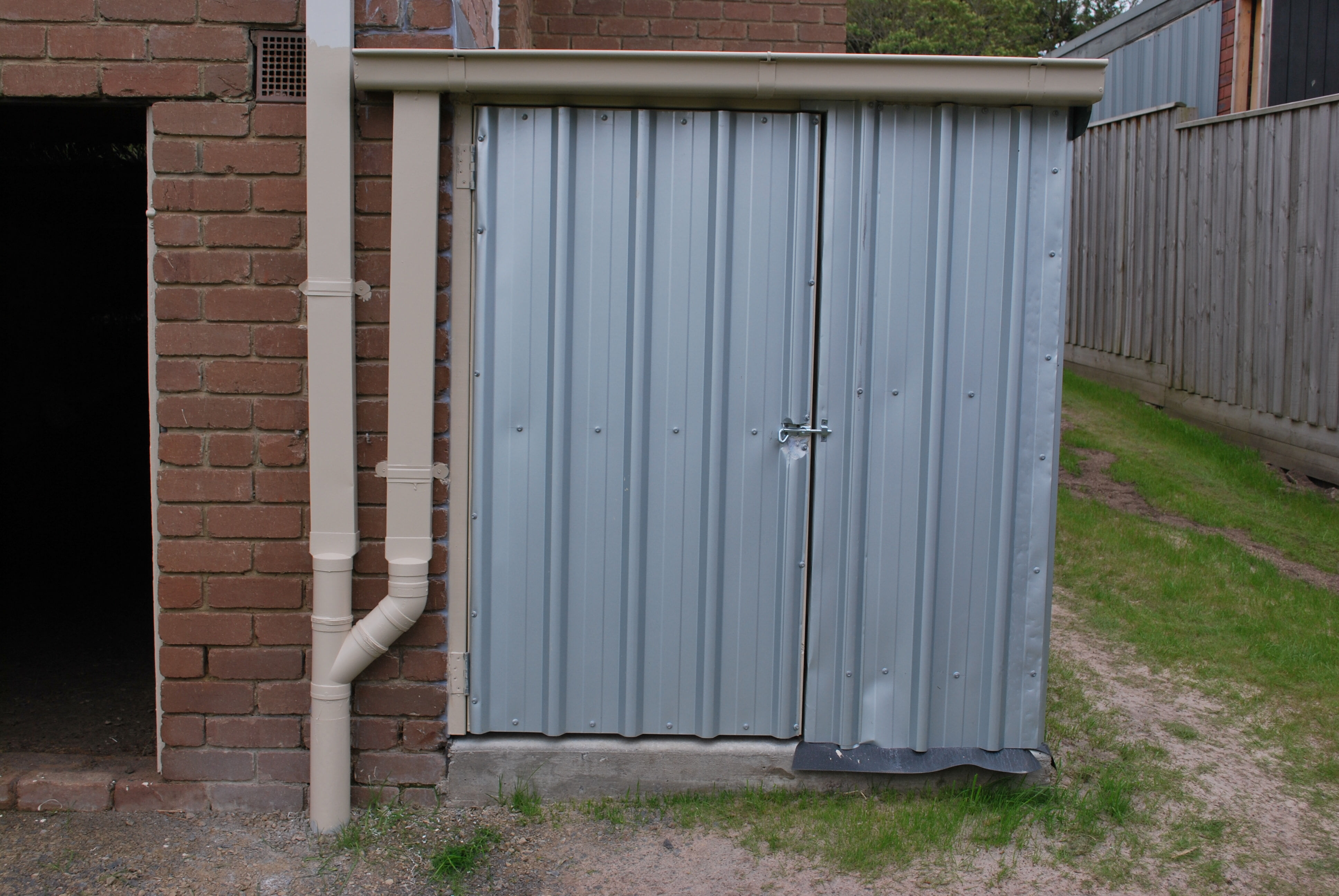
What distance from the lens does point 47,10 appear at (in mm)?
3088

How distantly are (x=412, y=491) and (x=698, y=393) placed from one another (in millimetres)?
948

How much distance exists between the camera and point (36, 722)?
13.5ft

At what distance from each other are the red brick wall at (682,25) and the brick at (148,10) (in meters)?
1.93

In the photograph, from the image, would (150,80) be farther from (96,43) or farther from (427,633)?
(427,633)

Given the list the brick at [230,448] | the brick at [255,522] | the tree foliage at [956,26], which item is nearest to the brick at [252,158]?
the brick at [230,448]

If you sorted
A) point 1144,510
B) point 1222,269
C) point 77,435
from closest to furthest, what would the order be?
point 1144,510 → point 1222,269 → point 77,435

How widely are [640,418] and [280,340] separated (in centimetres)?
115

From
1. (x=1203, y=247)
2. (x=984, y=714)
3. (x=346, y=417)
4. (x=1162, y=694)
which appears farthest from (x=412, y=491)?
(x=1203, y=247)

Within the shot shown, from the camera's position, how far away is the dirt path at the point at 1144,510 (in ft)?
19.9

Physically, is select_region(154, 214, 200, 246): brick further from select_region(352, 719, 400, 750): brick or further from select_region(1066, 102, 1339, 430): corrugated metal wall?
select_region(1066, 102, 1339, 430): corrugated metal wall

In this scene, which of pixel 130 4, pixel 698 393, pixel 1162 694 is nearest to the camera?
pixel 130 4

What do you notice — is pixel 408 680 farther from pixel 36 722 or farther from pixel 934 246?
pixel 934 246

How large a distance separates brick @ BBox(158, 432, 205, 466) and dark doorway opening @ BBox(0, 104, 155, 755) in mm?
1055

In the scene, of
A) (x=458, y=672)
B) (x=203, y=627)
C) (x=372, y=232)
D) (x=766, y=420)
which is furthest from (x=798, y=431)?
(x=203, y=627)
